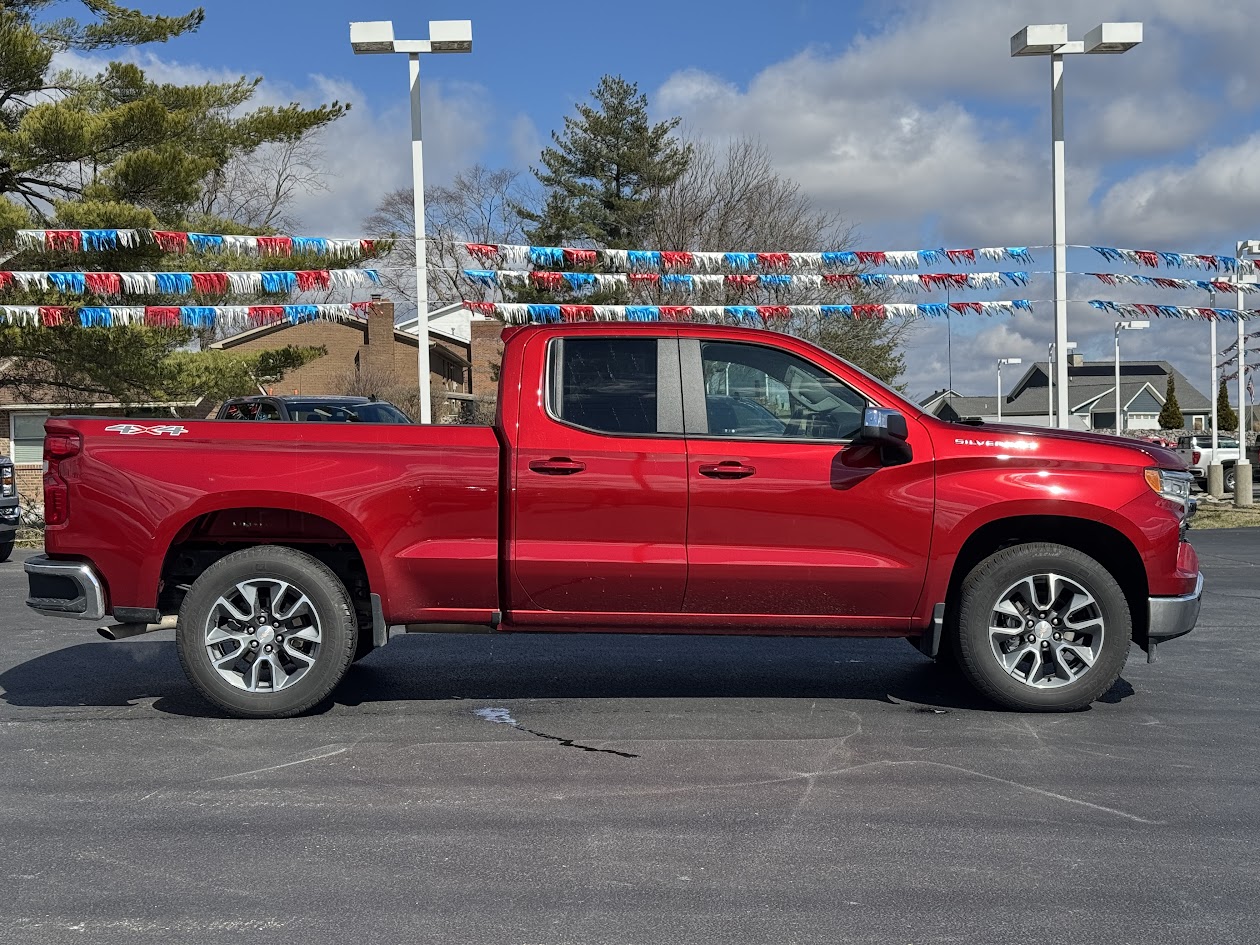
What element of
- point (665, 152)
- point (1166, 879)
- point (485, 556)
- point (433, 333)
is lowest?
point (1166, 879)

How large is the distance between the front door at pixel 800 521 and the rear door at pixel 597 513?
10cm

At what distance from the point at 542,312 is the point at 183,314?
16.0 ft

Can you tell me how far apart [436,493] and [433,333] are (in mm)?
44609

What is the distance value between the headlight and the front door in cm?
107

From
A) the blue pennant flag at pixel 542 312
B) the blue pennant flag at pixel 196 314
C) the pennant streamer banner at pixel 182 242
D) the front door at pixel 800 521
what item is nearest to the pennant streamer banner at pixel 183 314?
the blue pennant flag at pixel 196 314

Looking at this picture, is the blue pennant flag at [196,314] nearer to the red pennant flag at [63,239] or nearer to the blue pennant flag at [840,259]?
the red pennant flag at [63,239]

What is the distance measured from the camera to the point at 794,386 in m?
6.05

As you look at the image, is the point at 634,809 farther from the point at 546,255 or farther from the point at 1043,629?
the point at 546,255

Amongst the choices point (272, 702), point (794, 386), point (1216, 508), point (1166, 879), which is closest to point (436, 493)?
point (272, 702)

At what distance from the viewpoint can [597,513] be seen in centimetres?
584

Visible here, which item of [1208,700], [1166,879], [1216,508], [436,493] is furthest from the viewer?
[1216,508]

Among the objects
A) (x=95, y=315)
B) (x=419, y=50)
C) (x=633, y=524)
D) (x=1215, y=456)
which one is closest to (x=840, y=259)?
(x=419, y=50)

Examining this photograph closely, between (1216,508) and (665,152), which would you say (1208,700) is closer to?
(1216,508)

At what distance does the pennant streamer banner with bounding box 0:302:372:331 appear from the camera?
1705cm
